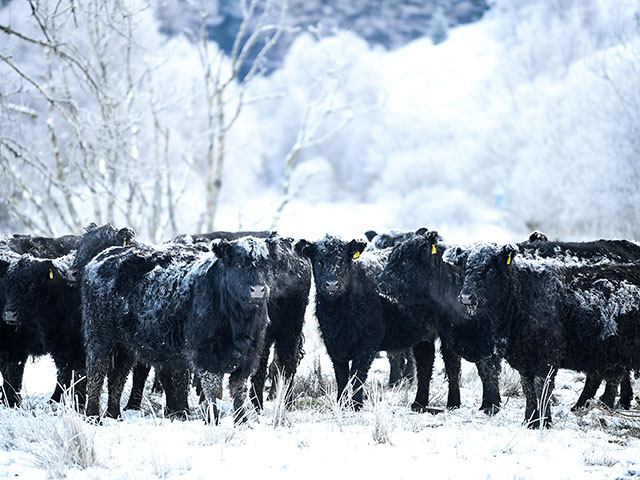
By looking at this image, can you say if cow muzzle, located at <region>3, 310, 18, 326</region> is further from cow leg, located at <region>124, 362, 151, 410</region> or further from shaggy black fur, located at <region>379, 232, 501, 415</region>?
shaggy black fur, located at <region>379, 232, 501, 415</region>

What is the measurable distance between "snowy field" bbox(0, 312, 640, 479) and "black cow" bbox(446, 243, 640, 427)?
0.52m

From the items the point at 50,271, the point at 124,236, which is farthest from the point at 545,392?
the point at 124,236

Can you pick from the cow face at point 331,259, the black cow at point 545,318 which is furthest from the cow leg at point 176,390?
the black cow at point 545,318

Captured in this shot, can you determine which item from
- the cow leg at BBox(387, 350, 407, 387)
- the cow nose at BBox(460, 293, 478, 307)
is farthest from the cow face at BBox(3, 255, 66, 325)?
the cow nose at BBox(460, 293, 478, 307)

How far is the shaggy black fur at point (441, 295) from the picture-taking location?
7.32m

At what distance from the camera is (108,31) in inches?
823

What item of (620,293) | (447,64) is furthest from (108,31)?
(447,64)

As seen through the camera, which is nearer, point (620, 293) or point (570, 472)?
point (570, 472)

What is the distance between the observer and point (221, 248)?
21.5 ft

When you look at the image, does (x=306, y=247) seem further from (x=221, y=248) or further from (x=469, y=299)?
(x=469, y=299)

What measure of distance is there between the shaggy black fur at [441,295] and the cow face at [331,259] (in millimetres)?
455

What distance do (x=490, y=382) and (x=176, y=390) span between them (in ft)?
11.2

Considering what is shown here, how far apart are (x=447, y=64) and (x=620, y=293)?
6366 centimetres

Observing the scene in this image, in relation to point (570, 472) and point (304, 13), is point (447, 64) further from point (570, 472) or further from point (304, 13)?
point (570, 472)
